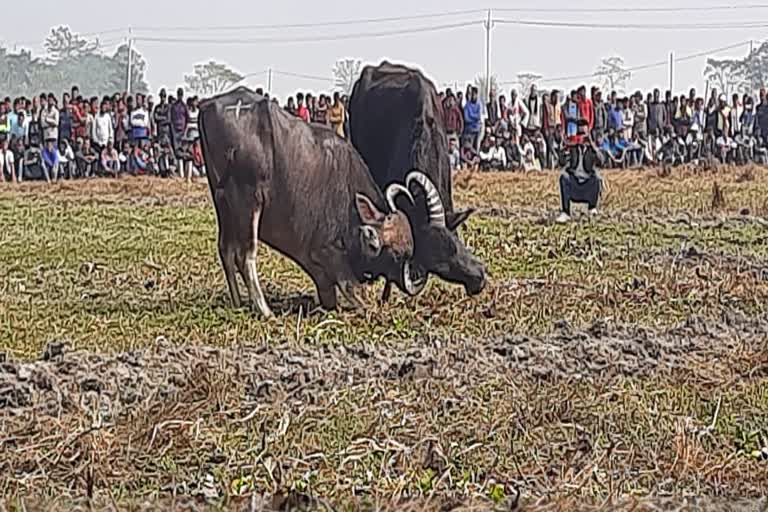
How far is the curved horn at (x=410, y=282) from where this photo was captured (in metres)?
11.0

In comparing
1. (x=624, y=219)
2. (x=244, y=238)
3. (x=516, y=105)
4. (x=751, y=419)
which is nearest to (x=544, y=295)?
(x=244, y=238)

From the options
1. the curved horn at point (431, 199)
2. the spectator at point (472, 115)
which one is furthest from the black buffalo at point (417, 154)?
the spectator at point (472, 115)

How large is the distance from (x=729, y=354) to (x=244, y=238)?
3.55 meters

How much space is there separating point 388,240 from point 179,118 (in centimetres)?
1886

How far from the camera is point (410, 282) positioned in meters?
11.0

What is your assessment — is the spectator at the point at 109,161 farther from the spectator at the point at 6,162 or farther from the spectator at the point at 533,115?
the spectator at the point at 533,115

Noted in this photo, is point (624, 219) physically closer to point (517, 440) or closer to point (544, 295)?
point (544, 295)

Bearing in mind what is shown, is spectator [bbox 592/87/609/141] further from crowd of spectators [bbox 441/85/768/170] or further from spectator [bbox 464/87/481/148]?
spectator [bbox 464/87/481/148]

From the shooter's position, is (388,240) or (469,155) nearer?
(388,240)

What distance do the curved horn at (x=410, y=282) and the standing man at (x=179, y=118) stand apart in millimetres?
18456

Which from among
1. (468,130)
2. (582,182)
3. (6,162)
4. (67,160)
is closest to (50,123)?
(67,160)

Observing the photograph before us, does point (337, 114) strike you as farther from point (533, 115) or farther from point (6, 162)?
point (6, 162)

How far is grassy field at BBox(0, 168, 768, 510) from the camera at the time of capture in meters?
5.97

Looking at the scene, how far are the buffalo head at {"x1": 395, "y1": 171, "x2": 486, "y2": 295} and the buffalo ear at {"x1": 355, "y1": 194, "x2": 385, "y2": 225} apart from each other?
32cm
